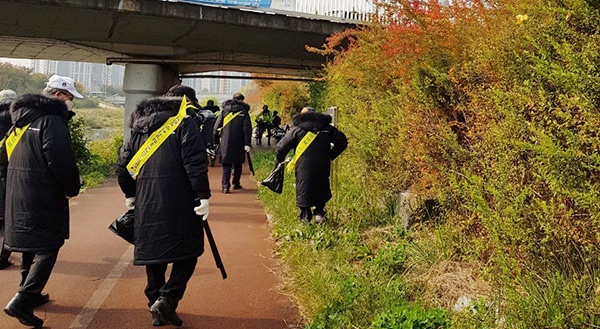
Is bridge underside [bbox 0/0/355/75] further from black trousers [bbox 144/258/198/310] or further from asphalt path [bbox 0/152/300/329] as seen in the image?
black trousers [bbox 144/258/198/310]

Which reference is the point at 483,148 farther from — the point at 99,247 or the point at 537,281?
the point at 99,247

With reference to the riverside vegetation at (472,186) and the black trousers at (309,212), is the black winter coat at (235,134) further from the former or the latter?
the black trousers at (309,212)

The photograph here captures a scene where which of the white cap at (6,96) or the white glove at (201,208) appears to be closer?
the white glove at (201,208)

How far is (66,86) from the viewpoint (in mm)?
4043

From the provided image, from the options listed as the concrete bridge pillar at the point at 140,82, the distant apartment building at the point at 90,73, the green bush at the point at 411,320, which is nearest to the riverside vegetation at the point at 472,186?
the green bush at the point at 411,320

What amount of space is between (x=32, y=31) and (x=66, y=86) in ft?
33.8

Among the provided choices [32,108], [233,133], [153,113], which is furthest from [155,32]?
[153,113]

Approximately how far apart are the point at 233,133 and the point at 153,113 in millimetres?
5706

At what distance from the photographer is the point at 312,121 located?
6031 millimetres

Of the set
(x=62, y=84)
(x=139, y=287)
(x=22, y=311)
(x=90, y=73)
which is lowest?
(x=139, y=287)

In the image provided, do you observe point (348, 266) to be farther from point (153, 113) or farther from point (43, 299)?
point (43, 299)

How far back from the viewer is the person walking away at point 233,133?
30.7ft

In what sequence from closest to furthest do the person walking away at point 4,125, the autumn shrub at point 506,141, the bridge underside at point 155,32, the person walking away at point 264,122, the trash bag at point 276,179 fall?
the autumn shrub at point 506,141 < the person walking away at point 4,125 < the trash bag at point 276,179 < the bridge underside at point 155,32 < the person walking away at point 264,122

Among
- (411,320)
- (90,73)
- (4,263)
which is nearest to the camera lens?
(411,320)
